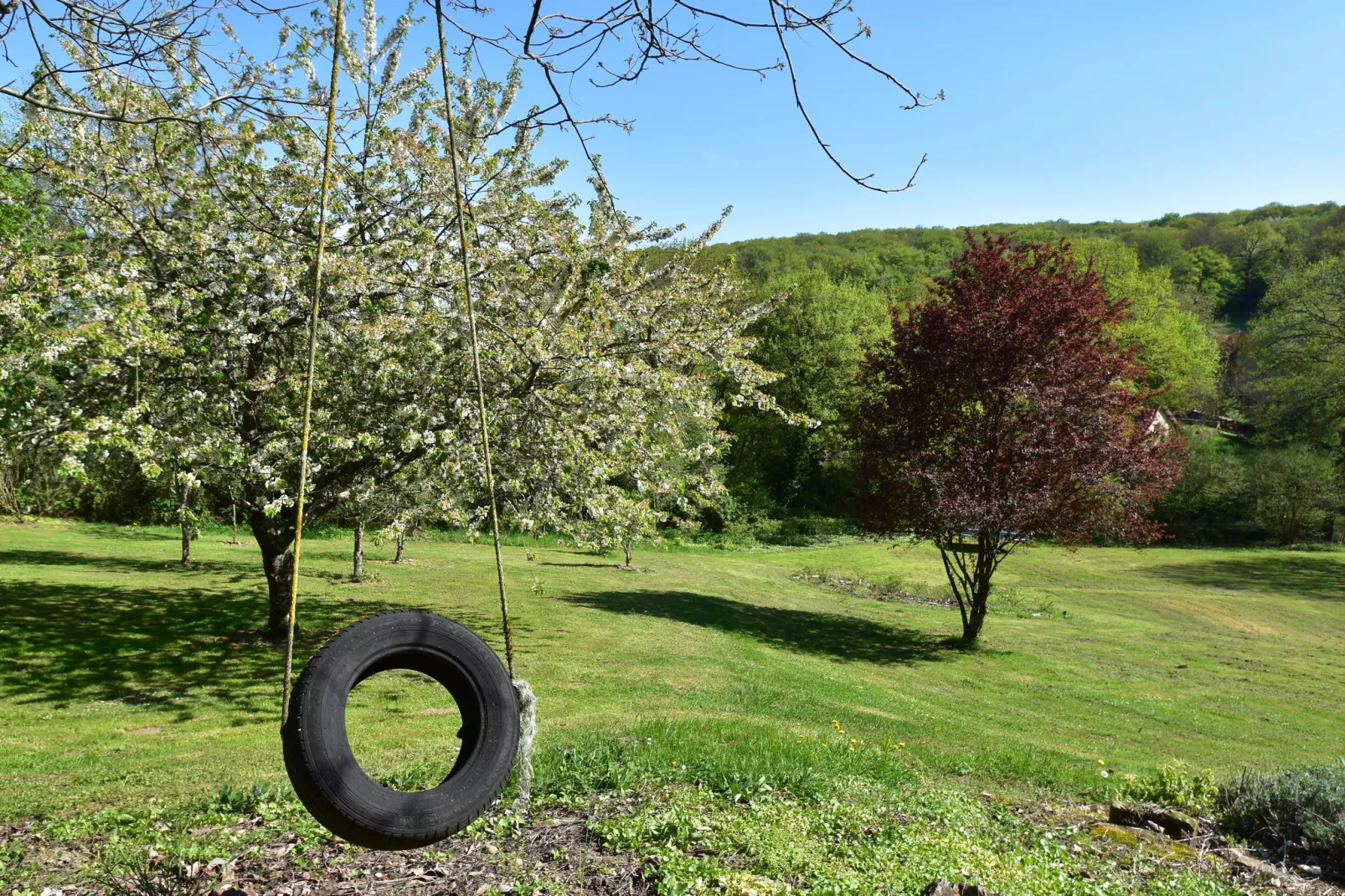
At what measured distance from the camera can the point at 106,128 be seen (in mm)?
8328

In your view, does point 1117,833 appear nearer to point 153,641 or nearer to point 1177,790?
point 1177,790

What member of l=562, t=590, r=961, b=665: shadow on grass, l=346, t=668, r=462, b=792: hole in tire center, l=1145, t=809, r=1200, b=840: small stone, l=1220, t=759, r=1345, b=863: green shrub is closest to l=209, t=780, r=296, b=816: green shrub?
l=346, t=668, r=462, b=792: hole in tire center

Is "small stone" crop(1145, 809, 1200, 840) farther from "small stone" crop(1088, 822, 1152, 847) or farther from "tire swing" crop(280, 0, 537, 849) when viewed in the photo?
"tire swing" crop(280, 0, 537, 849)

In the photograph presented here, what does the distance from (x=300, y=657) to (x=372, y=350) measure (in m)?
3.55

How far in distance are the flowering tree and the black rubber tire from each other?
195 inches

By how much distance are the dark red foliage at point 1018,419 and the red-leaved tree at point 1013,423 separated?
0.9 inches

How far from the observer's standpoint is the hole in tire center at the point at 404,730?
16.5ft

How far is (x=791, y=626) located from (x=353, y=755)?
41.6 feet

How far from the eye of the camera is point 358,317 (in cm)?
864

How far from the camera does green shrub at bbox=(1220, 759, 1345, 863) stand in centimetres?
497

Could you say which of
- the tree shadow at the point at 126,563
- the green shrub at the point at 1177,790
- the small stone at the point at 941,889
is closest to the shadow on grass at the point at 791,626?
the green shrub at the point at 1177,790

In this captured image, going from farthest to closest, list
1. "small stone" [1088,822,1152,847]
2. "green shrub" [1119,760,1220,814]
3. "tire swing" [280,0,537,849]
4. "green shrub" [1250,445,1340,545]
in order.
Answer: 1. "green shrub" [1250,445,1340,545]
2. "green shrub" [1119,760,1220,814]
3. "small stone" [1088,822,1152,847]
4. "tire swing" [280,0,537,849]

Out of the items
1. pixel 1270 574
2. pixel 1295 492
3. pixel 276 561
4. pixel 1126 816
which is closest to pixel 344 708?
pixel 1126 816

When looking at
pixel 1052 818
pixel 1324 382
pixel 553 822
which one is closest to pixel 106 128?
pixel 553 822
